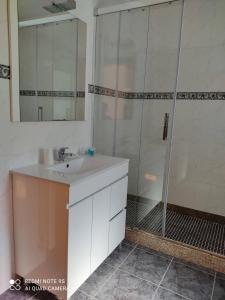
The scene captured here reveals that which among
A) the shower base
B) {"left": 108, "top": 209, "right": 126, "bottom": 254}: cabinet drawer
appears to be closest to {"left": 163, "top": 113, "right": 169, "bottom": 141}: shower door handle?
the shower base

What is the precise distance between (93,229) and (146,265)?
67cm

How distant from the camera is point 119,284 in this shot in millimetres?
1729

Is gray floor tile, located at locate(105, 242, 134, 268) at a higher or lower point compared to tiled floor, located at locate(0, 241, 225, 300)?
higher

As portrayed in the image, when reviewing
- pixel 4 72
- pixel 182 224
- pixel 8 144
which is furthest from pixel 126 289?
pixel 4 72

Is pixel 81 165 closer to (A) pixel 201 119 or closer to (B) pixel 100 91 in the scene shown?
(B) pixel 100 91

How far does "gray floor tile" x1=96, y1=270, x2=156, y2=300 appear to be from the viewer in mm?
1618

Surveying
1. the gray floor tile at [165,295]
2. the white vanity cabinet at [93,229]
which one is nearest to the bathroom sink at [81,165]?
the white vanity cabinet at [93,229]

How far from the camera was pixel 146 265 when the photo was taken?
1.95 metres

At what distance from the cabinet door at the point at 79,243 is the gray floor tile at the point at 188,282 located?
0.65 meters

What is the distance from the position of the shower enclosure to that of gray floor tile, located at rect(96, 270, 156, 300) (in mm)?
579

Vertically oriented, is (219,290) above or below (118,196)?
below

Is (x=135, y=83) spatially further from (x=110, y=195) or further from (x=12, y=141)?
(x=12, y=141)

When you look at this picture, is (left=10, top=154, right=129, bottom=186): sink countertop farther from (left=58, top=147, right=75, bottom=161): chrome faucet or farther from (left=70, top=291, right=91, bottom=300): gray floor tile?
(left=70, top=291, right=91, bottom=300): gray floor tile

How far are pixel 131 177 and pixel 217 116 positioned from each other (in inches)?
46.2
